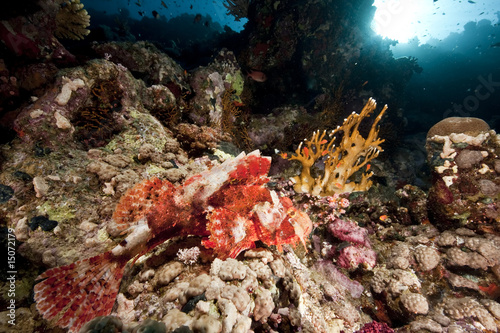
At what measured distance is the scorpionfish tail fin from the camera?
1792 mm

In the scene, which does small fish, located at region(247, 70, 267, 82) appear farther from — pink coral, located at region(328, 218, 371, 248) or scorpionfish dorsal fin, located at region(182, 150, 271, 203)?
pink coral, located at region(328, 218, 371, 248)

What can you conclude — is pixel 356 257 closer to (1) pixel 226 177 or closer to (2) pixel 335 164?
(2) pixel 335 164

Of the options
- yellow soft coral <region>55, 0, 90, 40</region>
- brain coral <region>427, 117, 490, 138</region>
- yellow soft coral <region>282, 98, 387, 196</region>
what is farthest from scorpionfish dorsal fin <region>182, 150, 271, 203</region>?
brain coral <region>427, 117, 490, 138</region>

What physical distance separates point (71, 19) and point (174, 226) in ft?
16.6

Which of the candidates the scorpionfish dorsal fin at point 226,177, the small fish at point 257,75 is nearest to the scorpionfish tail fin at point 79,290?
the scorpionfish dorsal fin at point 226,177

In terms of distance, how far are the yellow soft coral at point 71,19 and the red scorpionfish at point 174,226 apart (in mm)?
4359

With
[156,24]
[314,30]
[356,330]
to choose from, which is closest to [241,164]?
[356,330]

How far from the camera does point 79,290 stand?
193cm

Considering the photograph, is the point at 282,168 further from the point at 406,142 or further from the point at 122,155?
the point at 406,142

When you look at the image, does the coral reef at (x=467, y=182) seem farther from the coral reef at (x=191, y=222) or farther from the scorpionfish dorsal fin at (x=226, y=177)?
the scorpionfish dorsal fin at (x=226, y=177)

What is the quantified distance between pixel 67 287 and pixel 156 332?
1184 mm

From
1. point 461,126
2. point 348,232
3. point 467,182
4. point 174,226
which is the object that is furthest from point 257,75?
point 174,226

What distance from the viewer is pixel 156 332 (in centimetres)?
140

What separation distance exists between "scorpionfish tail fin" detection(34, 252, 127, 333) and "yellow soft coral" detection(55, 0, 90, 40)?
499 cm
